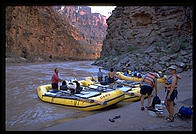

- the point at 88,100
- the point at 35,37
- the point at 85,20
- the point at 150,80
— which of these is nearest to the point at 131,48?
the point at 88,100

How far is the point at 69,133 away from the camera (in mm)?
2279

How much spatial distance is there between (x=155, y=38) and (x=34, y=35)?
104ft

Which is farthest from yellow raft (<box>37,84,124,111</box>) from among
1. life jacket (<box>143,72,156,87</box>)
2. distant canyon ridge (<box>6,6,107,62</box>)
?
distant canyon ridge (<box>6,6,107,62</box>)

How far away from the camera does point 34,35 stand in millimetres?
42125

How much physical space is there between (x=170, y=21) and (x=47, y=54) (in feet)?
110

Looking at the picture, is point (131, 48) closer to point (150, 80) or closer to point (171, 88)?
point (150, 80)

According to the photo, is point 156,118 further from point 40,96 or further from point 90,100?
point 40,96

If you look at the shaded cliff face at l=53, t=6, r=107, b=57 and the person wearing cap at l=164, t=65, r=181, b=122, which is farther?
the shaded cliff face at l=53, t=6, r=107, b=57

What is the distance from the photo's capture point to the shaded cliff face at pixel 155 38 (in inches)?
643

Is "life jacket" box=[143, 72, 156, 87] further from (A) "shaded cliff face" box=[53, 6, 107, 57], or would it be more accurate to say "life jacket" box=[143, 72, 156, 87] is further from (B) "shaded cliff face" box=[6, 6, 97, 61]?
(A) "shaded cliff face" box=[53, 6, 107, 57]

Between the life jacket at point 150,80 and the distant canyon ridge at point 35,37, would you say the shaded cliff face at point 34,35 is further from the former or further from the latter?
the life jacket at point 150,80

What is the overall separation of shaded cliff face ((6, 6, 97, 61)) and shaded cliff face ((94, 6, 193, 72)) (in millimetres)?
21907

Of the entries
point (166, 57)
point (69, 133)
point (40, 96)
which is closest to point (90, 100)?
point (40, 96)

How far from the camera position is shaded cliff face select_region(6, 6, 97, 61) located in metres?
35.3
